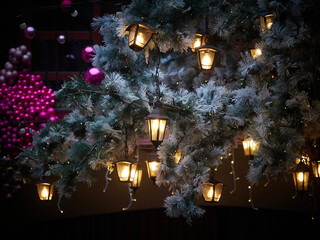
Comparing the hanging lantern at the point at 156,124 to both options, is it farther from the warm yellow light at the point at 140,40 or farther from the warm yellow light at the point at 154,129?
the warm yellow light at the point at 140,40

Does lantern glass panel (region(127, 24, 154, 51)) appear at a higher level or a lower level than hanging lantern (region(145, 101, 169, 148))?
higher

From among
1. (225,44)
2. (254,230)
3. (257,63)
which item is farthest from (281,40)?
(254,230)

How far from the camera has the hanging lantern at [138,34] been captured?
298 cm

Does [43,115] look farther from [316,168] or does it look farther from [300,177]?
[316,168]

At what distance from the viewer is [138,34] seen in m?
2.99

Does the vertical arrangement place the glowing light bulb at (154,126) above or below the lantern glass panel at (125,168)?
above

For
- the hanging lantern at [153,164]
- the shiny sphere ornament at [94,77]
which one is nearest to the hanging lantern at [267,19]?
the hanging lantern at [153,164]

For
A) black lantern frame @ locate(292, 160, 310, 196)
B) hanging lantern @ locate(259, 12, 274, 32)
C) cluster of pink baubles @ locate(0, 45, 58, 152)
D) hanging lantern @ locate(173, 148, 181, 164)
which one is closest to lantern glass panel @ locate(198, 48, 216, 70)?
hanging lantern @ locate(259, 12, 274, 32)

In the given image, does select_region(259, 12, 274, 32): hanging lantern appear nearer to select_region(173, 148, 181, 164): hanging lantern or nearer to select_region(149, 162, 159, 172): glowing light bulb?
select_region(173, 148, 181, 164): hanging lantern

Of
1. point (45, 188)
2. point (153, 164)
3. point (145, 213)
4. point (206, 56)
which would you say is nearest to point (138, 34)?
point (206, 56)

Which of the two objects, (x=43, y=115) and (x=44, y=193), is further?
(x=43, y=115)

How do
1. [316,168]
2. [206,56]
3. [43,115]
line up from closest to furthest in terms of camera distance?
[316,168], [206,56], [43,115]

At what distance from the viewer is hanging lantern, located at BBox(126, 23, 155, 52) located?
9.77ft

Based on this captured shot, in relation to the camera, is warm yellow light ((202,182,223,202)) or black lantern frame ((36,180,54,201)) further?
black lantern frame ((36,180,54,201))
